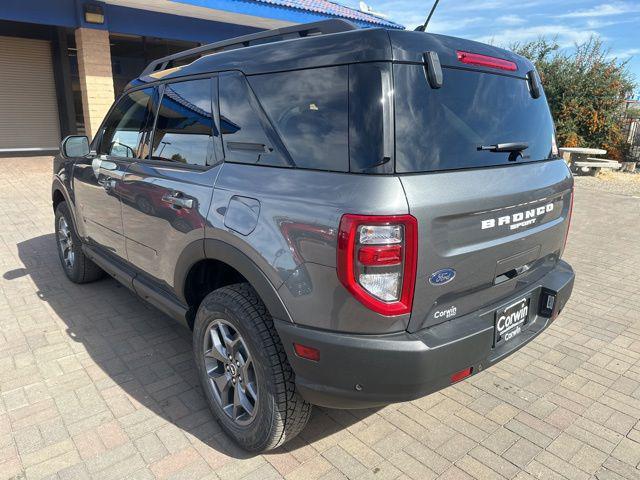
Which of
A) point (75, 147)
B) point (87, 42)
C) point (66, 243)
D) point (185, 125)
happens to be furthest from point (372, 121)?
point (87, 42)

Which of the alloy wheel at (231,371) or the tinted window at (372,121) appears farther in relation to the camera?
the alloy wheel at (231,371)

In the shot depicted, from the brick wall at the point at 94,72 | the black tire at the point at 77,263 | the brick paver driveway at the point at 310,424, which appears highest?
the brick wall at the point at 94,72

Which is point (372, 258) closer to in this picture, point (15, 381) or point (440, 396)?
point (440, 396)

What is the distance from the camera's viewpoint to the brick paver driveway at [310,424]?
237cm

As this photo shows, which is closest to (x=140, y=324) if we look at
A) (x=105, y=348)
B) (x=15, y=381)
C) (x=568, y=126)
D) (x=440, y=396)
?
(x=105, y=348)

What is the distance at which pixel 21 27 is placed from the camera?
13438mm

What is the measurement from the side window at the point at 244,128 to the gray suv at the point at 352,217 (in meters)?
0.01

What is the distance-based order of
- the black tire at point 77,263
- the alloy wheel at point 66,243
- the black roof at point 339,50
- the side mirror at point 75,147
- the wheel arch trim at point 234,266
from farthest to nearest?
the alloy wheel at point 66,243, the black tire at point 77,263, the side mirror at point 75,147, the wheel arch trim at point 234,266, the black roof at point 339,50

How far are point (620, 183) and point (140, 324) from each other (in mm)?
13053

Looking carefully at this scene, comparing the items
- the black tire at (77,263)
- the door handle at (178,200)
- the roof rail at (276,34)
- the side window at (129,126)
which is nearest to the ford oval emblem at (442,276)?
the roof rail at (276,34)

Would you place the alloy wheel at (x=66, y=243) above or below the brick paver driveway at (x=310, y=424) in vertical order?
above

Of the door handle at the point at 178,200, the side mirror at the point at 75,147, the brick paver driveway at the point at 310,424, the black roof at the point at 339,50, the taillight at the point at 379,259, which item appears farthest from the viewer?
the side mirror at the point at 75,147

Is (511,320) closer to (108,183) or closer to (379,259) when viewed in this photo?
(379,259)

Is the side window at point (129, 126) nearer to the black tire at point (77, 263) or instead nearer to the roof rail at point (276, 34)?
the roof rail at point (276, 34)
